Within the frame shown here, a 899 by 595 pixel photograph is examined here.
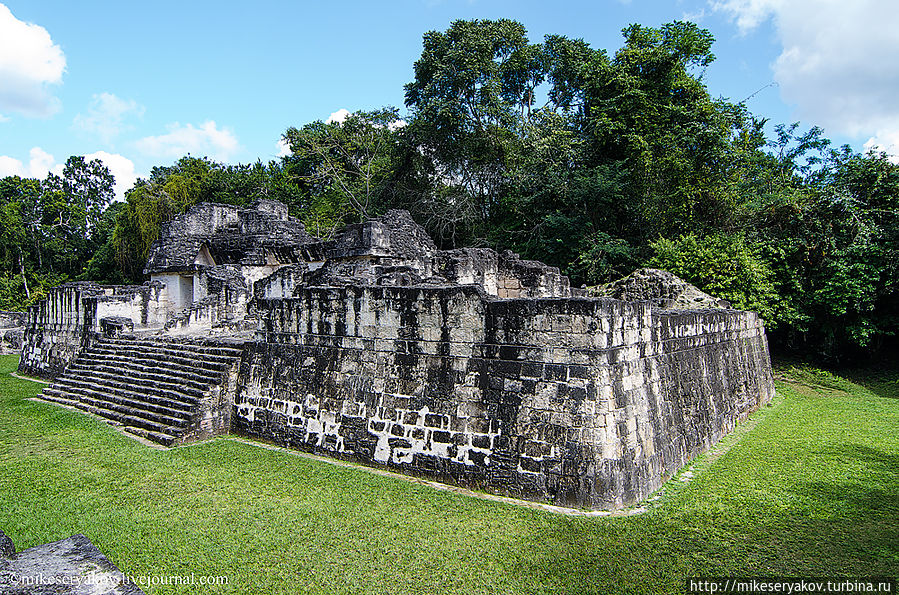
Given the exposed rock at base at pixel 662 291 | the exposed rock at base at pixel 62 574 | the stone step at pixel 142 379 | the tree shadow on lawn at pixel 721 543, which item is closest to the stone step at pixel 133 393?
the stone step at pixel 142 379

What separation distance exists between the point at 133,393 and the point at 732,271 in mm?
14450

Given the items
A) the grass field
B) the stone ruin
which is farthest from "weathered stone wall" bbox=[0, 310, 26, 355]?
the grass field

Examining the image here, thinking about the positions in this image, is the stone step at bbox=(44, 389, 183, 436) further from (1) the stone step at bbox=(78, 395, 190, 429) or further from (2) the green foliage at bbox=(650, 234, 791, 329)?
(2) the green foliage at bbox=(650, 234, 791, 329)


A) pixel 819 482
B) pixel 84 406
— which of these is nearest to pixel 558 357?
pixel 819 482

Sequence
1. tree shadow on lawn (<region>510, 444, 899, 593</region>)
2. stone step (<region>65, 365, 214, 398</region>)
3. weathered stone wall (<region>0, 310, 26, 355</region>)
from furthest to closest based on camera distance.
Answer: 1. weathered stone wall (<region>0, 310, 26, 355</region>)
2. stone step (<region>65, 365, 214, 398</region>)
3. tree shadow on lawn (<region>510, 444, 899, 593</region>)

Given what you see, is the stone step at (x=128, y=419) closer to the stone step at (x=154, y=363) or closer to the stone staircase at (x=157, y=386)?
the stone staircase at (x=157, y=386)

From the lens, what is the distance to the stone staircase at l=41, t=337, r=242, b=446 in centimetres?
845

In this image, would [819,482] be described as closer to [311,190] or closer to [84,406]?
[84,406]

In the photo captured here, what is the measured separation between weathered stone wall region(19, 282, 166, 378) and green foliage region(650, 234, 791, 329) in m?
14.7

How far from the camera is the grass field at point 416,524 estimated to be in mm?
4199

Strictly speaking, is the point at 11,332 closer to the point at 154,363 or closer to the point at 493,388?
the point at 154,363

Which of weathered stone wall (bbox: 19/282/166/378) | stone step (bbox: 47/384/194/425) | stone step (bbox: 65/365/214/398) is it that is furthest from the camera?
weathered stone wall (bbox: 19/282/166/378)

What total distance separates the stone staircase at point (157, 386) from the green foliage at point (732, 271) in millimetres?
12013

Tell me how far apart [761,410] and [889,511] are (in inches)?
221
